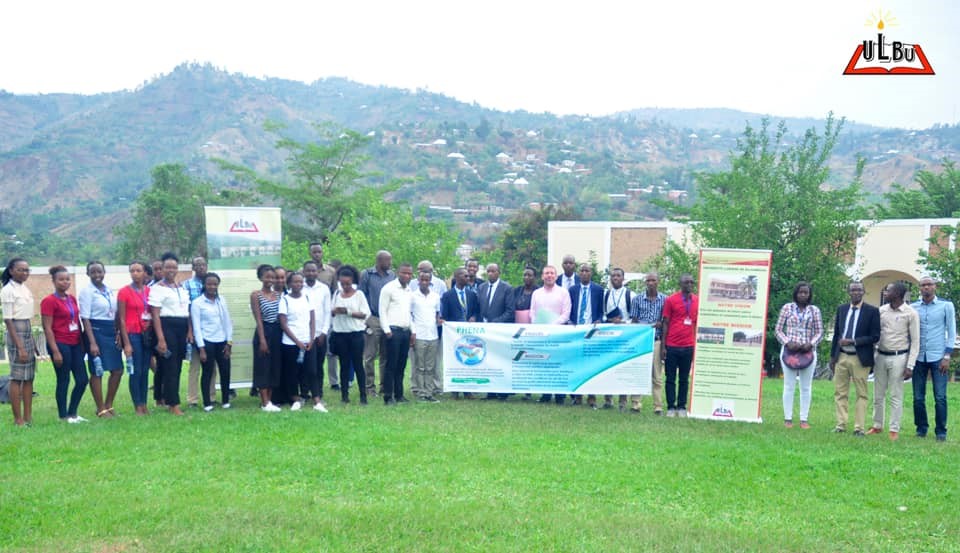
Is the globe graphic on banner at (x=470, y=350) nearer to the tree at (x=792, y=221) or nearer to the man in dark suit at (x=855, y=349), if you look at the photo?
the man in dark suit at (x=855, y=349)

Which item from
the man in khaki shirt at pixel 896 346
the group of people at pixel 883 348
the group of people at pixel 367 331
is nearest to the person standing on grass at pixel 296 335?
the group of people at pixel 367 331

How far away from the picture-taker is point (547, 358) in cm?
1166

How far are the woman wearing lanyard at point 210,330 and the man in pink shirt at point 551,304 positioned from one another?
433 centimetres

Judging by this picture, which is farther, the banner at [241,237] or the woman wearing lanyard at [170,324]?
the banner at [241,237]

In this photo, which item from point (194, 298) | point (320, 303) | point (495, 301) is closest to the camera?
point (320, 303)

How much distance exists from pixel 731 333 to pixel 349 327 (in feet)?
16.9

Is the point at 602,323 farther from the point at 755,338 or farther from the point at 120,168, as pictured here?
the point at 120,168

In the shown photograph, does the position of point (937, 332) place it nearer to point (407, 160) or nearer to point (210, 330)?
point (210, 330)

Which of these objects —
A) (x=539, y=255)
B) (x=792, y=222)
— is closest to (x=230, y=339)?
(x=792, y=222)

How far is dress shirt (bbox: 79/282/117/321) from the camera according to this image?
9.99 meters

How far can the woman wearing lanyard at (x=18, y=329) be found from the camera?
9.37 m

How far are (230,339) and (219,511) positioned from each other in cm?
485

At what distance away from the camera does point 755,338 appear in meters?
10.8

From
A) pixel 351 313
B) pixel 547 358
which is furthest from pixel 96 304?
pixel 547 358
